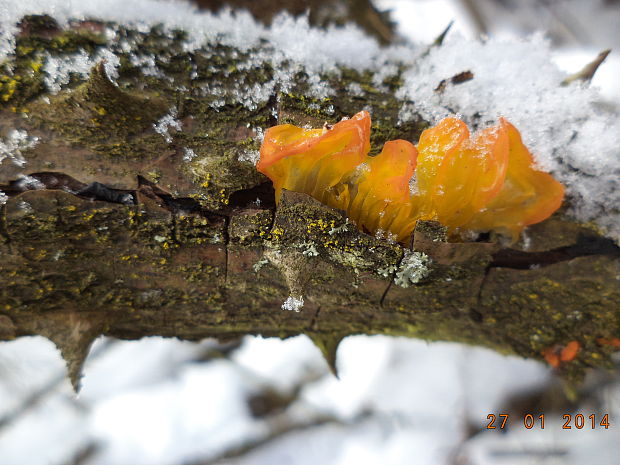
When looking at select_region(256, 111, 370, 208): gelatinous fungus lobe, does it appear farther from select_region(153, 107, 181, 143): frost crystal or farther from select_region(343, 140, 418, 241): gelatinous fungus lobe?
select_region(153, 107, 181, 143): frost crystal

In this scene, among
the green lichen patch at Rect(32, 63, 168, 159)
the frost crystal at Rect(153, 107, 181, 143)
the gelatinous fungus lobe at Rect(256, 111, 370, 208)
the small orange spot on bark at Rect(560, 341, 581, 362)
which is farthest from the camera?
the small orange spot on bark at Rect(560, 341, 581, 362)

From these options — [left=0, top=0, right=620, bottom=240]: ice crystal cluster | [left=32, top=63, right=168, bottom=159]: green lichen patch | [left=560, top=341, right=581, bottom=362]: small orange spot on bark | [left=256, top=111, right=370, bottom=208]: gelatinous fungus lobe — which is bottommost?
[left=560, top=341, right=581, bottom=362]: small orange spot on bark

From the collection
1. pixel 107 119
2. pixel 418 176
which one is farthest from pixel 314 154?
pixel 107 119

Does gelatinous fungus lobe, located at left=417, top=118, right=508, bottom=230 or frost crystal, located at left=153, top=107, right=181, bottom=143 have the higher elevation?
gelatinous fungus lobe, located at left=417, top=118, right=508, bottom=230

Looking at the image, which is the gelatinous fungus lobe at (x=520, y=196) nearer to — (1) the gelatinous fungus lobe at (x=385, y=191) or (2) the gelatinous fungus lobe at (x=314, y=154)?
(1) the gelatinous fungus lobe at (x=385, y=191)

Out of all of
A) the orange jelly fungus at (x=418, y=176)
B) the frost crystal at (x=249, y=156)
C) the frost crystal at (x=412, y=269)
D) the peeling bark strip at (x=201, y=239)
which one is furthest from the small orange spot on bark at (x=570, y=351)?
the frost crystal at (x=249, y=156)

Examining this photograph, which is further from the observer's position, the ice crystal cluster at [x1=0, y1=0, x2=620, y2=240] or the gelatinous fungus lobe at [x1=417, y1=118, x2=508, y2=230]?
the ice crystal cluster at [x1=0, y1=0, x2=620, y2=240]

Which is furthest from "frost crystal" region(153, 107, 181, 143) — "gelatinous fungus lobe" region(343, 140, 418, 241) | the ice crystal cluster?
"gelatinous fungus lobe" region(343, 140, 418, 241)
